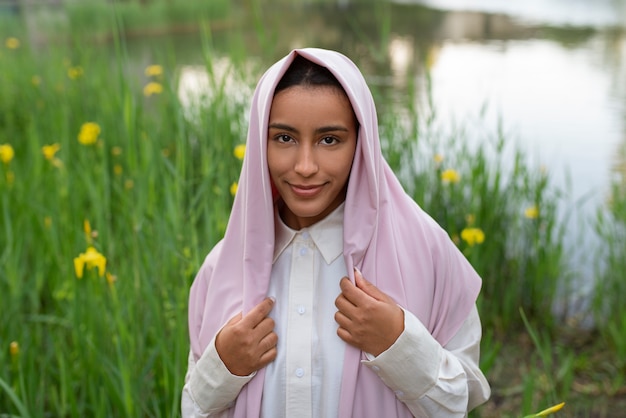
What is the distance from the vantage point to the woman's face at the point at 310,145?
3.42 feet

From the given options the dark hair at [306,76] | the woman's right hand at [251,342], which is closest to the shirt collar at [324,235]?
the woman's right hand at [251,342]

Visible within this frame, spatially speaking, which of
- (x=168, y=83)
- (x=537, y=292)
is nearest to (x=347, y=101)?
(x=168, y=83)

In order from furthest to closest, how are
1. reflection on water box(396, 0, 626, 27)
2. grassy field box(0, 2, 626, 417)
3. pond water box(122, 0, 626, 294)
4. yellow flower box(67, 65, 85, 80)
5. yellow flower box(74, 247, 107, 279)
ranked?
reflection on water box(396, 0, 626, 27), yellow flower box(67, 65, 85, 80), pond water box(122, 0, 626, 294), grassy field box(0, 2, 626, 417), yellow flower box(74, 247, 107, 279)

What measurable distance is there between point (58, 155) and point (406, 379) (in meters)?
2.50

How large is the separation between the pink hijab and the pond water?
4.06 feet

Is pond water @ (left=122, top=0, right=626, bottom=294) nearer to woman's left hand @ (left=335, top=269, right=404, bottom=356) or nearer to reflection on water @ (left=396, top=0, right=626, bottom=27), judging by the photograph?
reflection on water @ (left=396, top=0, right=626, bottom=27)

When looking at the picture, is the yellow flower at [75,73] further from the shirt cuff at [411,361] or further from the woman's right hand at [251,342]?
the shirt cuff at [411,361]

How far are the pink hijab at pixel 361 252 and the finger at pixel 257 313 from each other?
23 mm

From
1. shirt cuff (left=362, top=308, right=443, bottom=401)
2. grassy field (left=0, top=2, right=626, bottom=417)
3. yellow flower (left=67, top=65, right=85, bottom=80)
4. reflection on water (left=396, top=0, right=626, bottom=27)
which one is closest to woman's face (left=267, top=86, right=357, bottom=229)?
shirt cuff (left=362, top=308, right=443, bottom=401)

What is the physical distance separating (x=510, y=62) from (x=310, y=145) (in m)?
6.27

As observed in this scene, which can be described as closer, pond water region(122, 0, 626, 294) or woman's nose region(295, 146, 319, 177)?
woman's nose region(295, 146, 319, 177)

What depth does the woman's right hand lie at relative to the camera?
3.58 ft

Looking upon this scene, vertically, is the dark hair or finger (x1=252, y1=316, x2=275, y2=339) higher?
the dark hair

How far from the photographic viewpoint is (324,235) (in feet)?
3.76
